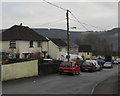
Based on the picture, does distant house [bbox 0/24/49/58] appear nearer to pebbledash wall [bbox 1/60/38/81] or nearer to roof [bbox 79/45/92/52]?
pebbledash wall [bbox 1/60/38/81]

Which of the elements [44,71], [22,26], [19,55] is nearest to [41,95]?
[44,71]

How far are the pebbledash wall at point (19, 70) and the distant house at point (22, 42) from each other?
892 inches

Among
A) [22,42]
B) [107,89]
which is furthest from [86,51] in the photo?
[107,89]

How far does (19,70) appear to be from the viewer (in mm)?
21453

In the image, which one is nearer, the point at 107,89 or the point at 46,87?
the point at 107,89

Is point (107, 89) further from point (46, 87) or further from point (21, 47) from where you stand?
point (21, 47)

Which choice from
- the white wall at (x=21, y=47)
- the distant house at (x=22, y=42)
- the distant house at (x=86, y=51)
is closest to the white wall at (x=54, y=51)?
the distant house at (x=22, y=42)

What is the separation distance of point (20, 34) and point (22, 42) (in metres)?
1.91

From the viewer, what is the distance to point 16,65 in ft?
69.3

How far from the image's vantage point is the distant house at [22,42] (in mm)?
47594

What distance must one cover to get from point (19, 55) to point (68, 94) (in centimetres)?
3431

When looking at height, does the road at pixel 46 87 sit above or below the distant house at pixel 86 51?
below

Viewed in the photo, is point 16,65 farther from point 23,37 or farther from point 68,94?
point 23,37

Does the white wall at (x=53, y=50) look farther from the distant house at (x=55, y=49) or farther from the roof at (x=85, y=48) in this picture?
the roof at (x=85, y=48)
